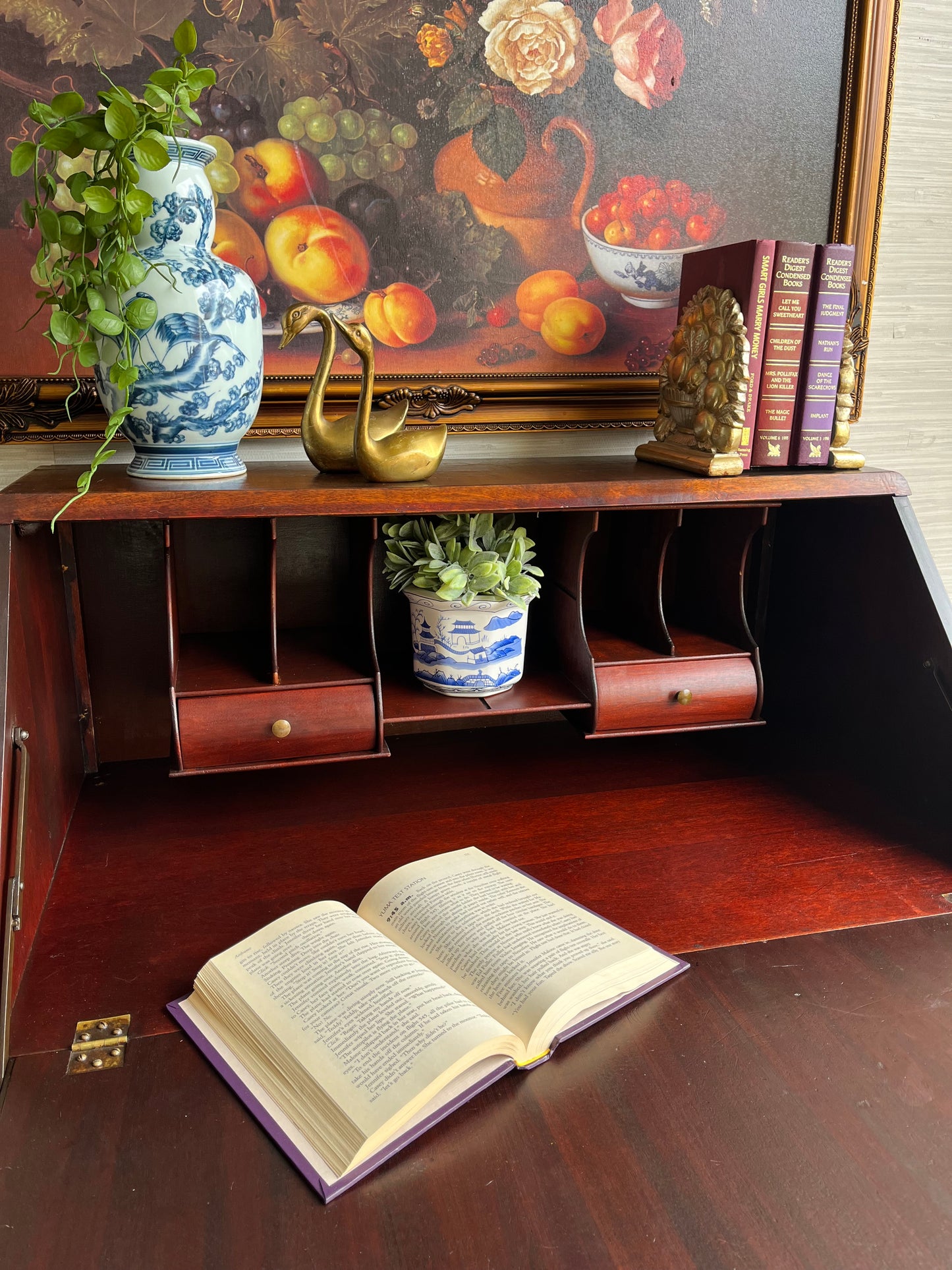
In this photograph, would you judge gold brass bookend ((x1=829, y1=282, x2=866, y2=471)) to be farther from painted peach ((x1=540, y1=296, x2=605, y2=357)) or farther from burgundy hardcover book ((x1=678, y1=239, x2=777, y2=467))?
painted peach ((x1=540, y1=296, x2=605, y2=357))

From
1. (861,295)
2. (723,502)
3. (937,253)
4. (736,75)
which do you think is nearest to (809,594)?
(723,502)

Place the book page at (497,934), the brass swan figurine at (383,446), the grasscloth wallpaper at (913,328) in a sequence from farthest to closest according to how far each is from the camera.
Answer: the grasscloth wallpaper at (913,328) → the brass swan figurine at (383,446) → the book page at (497,934)

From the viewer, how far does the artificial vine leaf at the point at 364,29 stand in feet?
3.92

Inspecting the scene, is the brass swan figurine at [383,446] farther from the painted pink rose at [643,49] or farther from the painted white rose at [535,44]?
the painted pink rose at [643,49]

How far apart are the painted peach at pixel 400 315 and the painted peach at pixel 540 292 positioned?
0.13 meters

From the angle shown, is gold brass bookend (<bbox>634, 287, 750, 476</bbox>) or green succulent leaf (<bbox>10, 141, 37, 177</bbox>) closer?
green succulent leaf (<bbox>10, 141, 37, 177</bbox>)

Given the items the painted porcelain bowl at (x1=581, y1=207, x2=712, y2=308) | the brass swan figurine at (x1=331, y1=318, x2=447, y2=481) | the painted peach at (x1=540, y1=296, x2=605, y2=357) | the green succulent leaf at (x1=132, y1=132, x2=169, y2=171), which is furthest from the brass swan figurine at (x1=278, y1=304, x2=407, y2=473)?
the painted porcelain bowl at (x1=581, y1=207, x2=712, y2=308)

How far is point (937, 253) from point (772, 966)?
123 cm

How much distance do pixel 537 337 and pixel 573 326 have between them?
59 mm

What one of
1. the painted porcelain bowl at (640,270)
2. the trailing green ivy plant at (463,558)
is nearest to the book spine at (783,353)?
the painted porcelain bowl at (640,270)

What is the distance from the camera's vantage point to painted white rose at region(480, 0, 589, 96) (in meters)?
1.26

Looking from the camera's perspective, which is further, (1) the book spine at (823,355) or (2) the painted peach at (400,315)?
(2) the painted peach at (400,315)

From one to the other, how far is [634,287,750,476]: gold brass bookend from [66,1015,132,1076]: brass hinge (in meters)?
0.91

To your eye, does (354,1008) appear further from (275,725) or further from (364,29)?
(364,29)
